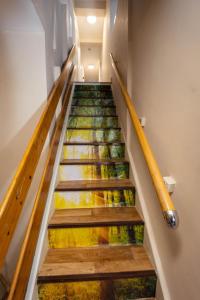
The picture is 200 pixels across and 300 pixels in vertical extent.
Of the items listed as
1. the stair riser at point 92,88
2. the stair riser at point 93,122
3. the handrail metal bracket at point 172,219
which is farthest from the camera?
the stair riser at point 92,88

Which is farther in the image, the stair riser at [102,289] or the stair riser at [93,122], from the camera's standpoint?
the stair riser at [93,122]

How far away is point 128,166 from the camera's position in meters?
2.17

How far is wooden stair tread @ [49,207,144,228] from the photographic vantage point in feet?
5.27

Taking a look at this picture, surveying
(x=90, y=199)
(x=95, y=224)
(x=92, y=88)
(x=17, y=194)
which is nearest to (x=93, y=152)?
(x=90, y=199)

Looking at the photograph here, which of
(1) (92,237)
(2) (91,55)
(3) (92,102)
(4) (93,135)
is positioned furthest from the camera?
(2) (91,55)

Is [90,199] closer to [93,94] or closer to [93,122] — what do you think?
[93,122]

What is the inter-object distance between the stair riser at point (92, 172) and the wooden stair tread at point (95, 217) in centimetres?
40

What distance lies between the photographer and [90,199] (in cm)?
189

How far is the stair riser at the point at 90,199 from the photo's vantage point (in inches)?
73.8

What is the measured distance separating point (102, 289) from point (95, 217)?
0.51 meters

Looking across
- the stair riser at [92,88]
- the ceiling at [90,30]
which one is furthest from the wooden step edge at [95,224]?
the ceiling at [90,30]

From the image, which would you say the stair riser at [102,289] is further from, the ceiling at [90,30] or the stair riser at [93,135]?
the ceiling at [90,30]

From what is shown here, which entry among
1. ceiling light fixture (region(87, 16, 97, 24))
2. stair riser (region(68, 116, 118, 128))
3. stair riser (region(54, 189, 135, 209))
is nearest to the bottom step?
stair riser (region(54, 189, 135, 209))

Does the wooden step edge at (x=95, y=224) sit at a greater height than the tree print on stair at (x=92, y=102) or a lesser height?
lesser
